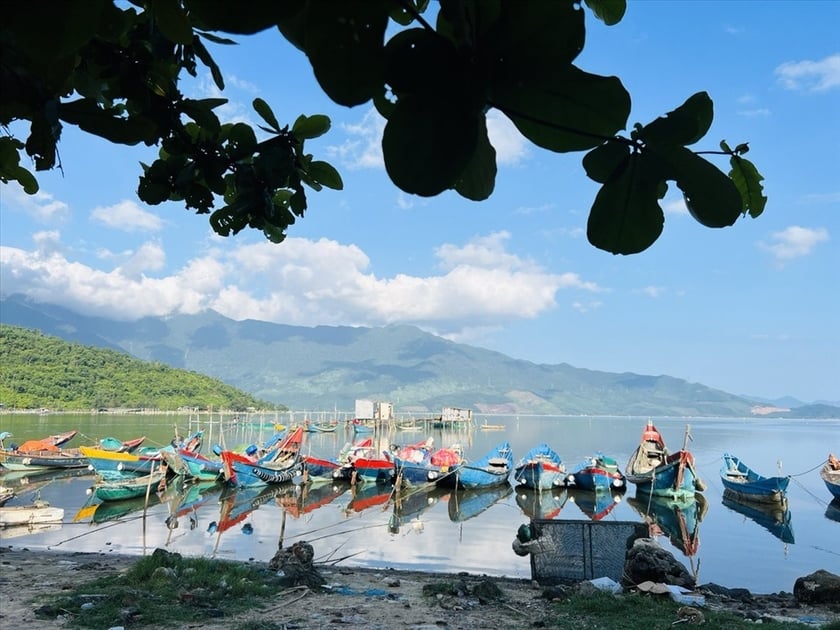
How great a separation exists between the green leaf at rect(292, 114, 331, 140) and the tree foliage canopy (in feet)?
0.66

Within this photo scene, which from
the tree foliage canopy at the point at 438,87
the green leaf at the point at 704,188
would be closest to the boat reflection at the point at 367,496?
the tree foliage canopy at the point at 438,87

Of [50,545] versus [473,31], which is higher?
[473,31]

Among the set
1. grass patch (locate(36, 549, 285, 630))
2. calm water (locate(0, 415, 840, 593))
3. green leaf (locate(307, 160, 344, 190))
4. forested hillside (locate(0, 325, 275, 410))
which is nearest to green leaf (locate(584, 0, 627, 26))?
green leaf (locate(307, 160, 344, 190))

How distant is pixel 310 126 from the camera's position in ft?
3.64

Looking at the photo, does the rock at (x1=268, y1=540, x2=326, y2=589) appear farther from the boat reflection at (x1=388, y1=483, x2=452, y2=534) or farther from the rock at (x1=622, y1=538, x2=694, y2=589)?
the boat reflection at (x1=388, y1=483, x2=452, y2=534)

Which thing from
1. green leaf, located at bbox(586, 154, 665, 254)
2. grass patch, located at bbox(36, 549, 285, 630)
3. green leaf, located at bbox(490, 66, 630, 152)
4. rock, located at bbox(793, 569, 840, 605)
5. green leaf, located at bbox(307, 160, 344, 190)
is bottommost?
rock, located at bbox(793, 569, 840, 605)

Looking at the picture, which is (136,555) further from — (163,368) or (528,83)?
(163,368)

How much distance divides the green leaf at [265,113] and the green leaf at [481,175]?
50cm

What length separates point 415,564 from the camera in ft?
35.5

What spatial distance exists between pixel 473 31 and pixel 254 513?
55.3 feet

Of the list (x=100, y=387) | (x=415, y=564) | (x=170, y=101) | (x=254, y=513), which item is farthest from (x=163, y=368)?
(x=170, y=101)

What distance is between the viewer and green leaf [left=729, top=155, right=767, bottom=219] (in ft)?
2.71

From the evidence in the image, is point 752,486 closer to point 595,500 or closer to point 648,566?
point 595,500

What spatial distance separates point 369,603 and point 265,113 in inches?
250
